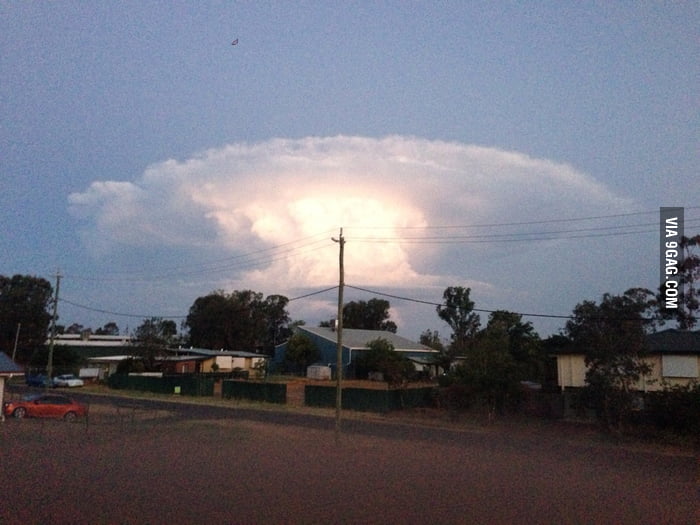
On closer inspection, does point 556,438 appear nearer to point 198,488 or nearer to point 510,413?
point 510,413

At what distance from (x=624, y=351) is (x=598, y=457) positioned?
708 centimetres

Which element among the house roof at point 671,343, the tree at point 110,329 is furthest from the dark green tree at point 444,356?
the tree at point 110,329

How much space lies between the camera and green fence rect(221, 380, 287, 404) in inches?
1909

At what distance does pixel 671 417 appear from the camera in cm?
2838

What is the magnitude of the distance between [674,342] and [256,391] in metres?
30.2

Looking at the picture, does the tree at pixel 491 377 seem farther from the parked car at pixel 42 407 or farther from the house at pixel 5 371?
the house at pixel 5 371

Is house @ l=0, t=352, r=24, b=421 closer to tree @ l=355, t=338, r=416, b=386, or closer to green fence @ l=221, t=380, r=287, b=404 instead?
green fence @ l=221, t=380, r=287, b=404

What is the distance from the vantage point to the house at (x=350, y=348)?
7112cm

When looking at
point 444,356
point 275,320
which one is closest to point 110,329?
Answer: point 275,320

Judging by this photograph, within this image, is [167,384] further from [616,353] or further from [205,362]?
[616,353]

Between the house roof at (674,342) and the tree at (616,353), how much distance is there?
7.62 feet

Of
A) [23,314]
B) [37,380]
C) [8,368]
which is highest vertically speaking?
[23,314]

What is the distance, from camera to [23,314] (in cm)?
10081

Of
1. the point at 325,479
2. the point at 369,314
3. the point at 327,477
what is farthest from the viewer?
the point at 369,314
